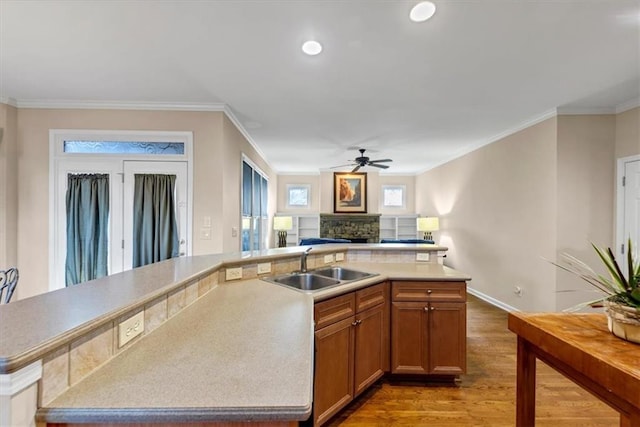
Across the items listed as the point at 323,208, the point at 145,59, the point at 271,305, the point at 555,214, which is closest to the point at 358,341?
the point at 271,305

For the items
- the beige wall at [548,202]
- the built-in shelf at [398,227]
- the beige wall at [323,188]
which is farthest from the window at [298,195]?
the beige wall at [548,202]

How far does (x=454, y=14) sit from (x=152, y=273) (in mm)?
2381

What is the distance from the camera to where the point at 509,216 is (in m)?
4.17

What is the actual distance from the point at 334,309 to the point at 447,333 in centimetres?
109

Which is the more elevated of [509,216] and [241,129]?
[241,129]

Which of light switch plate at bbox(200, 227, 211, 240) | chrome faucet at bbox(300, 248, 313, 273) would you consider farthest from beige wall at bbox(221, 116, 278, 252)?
chrome faucet at bbox(300, 248, 313, 273)

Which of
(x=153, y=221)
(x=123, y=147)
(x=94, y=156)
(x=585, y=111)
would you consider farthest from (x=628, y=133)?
(x=94, y=156)

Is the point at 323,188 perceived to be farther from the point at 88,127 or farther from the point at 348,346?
the point at 348,346

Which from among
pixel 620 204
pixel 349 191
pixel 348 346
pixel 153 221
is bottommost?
pixel 348 346

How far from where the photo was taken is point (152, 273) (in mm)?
1469

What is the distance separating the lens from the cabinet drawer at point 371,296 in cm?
200

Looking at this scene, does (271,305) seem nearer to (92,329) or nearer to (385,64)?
(92,329)

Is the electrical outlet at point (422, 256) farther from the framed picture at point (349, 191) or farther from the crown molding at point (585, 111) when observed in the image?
the framed picture at point (349, 191)

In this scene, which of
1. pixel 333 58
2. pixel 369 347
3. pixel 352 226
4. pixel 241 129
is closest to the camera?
pixel 369 347
